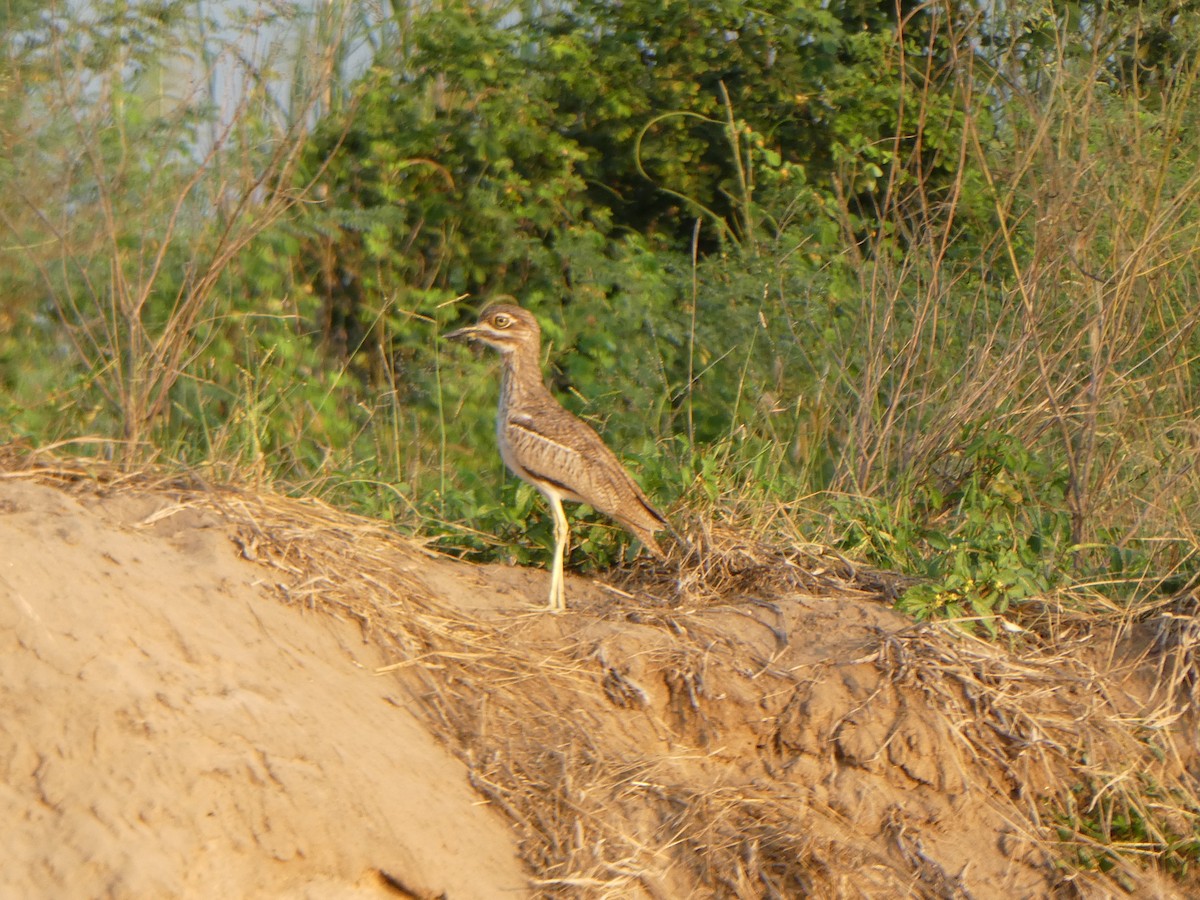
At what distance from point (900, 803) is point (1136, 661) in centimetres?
111

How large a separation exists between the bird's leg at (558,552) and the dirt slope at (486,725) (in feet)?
0.36

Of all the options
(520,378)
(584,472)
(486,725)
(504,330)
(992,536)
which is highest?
(504,330)

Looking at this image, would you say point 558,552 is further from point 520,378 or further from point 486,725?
point 520,378

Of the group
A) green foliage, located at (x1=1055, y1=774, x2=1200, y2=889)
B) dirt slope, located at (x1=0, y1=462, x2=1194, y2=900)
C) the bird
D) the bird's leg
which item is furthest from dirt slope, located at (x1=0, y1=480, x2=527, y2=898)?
green foliage, located at (x1=1055, y1=774, x2=1200, y2=889)

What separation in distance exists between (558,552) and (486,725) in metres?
1.03

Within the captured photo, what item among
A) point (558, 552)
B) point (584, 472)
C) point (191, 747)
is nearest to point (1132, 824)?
point (558, 552)

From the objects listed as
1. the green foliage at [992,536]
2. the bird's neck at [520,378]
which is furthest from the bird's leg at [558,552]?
the green foliage at [992,536]

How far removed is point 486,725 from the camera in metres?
4.52

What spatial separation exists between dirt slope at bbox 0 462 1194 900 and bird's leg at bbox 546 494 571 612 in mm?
109

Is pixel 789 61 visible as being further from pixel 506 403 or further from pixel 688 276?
pixel 506 403

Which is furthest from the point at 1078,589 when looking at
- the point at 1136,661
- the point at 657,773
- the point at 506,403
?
the point at 506,403

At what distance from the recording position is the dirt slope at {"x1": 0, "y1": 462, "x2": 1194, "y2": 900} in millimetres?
3621

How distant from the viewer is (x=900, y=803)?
485 cm

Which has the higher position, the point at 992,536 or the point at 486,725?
the point at 992,536
